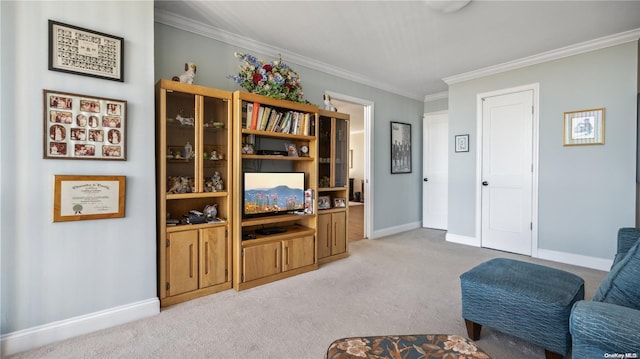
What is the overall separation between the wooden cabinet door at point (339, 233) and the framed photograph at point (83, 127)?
239 cm

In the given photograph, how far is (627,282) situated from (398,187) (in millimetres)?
4101

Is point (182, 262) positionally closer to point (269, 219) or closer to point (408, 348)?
point (269, 219)

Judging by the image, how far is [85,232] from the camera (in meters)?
2.09

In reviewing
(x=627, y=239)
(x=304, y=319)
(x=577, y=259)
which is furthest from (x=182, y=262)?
(x=577, y=259)

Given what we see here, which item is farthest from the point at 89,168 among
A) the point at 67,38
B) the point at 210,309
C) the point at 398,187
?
the point at 398,187

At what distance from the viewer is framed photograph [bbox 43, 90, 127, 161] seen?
1.96 m

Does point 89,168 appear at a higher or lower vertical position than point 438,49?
lower

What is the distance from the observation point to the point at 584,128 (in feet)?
11.6

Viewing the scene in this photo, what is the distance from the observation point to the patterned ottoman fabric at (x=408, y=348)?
1225mm

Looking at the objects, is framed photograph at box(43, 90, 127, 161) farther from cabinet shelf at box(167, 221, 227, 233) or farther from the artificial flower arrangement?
the artificial flower arrangement

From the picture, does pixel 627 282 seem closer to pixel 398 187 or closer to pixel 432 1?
pixel 432 1

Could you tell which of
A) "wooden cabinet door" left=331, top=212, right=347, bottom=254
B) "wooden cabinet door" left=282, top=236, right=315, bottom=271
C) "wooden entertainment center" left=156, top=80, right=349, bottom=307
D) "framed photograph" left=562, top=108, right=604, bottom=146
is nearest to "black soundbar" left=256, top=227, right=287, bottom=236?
"wooden entertainment center" left=156, top=80, right=349, bottom=307

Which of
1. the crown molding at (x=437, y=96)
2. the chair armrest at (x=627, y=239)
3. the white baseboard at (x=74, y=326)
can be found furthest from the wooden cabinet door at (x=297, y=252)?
the crown molding at (x=437, y=96)

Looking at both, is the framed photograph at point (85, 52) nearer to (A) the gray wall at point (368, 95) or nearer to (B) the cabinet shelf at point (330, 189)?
(A) the gray wall at point (368, 95)
